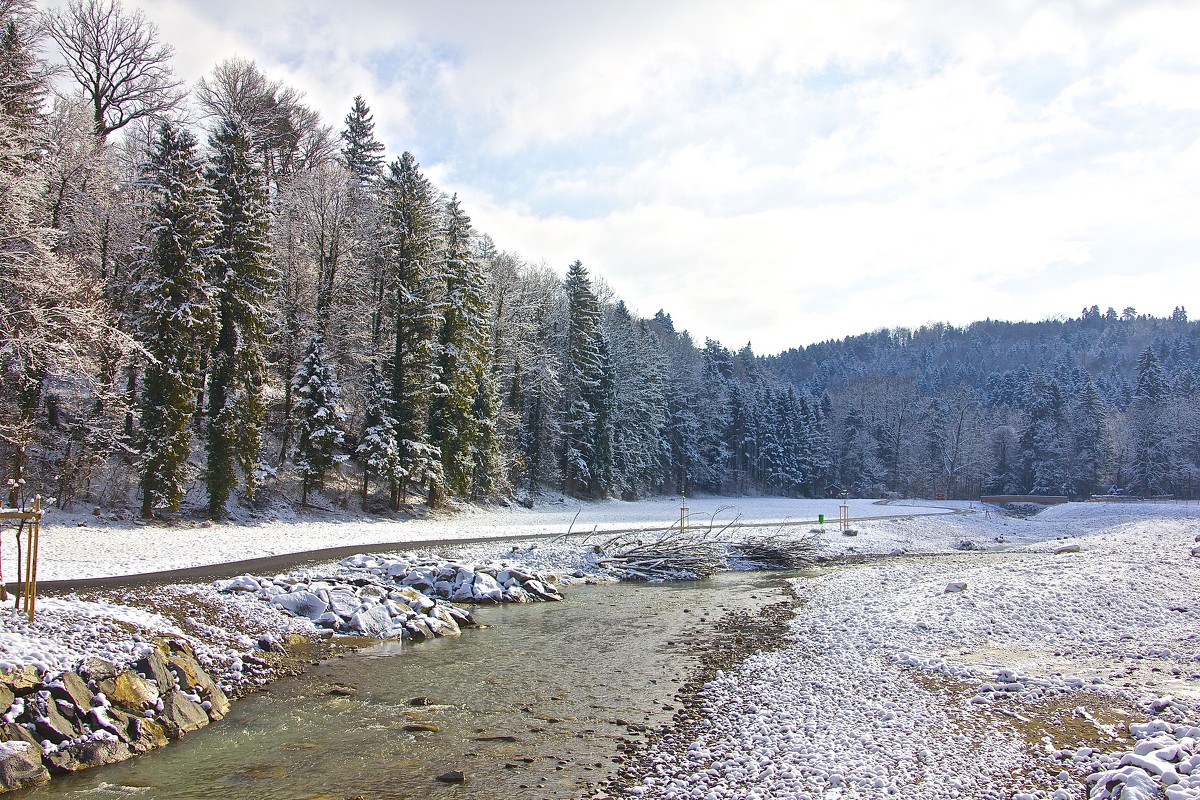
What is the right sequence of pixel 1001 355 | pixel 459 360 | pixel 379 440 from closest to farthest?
pixel 379 440 → pixel 459 360 → pixel 1001 355

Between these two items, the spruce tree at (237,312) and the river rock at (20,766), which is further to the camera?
the spruce tree at (237,312)

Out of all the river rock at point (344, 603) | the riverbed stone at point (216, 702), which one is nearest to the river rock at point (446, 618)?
the river rock at point (344, 603)

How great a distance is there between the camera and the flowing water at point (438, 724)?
296 inches

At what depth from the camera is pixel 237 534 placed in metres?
24.1

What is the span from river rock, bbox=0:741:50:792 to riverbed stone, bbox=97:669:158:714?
110 centimetres

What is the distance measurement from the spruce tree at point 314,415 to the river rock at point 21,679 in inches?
933

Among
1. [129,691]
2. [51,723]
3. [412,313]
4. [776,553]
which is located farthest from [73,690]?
[412,313]

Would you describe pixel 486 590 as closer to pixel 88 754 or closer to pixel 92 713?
pixel 92 713

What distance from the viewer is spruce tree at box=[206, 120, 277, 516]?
27.3m

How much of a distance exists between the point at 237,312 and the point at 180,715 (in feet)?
77.8

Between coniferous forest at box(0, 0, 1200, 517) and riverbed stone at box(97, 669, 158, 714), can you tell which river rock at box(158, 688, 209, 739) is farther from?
coniferous forest at box(0, 0, 1200, 517)

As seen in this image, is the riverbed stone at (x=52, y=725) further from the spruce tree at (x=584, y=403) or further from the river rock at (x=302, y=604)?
the spruce tree at (x=584, y=403)

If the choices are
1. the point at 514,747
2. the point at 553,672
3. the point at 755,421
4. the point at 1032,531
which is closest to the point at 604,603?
the point at 553,672

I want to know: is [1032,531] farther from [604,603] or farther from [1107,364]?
[1107,364]
